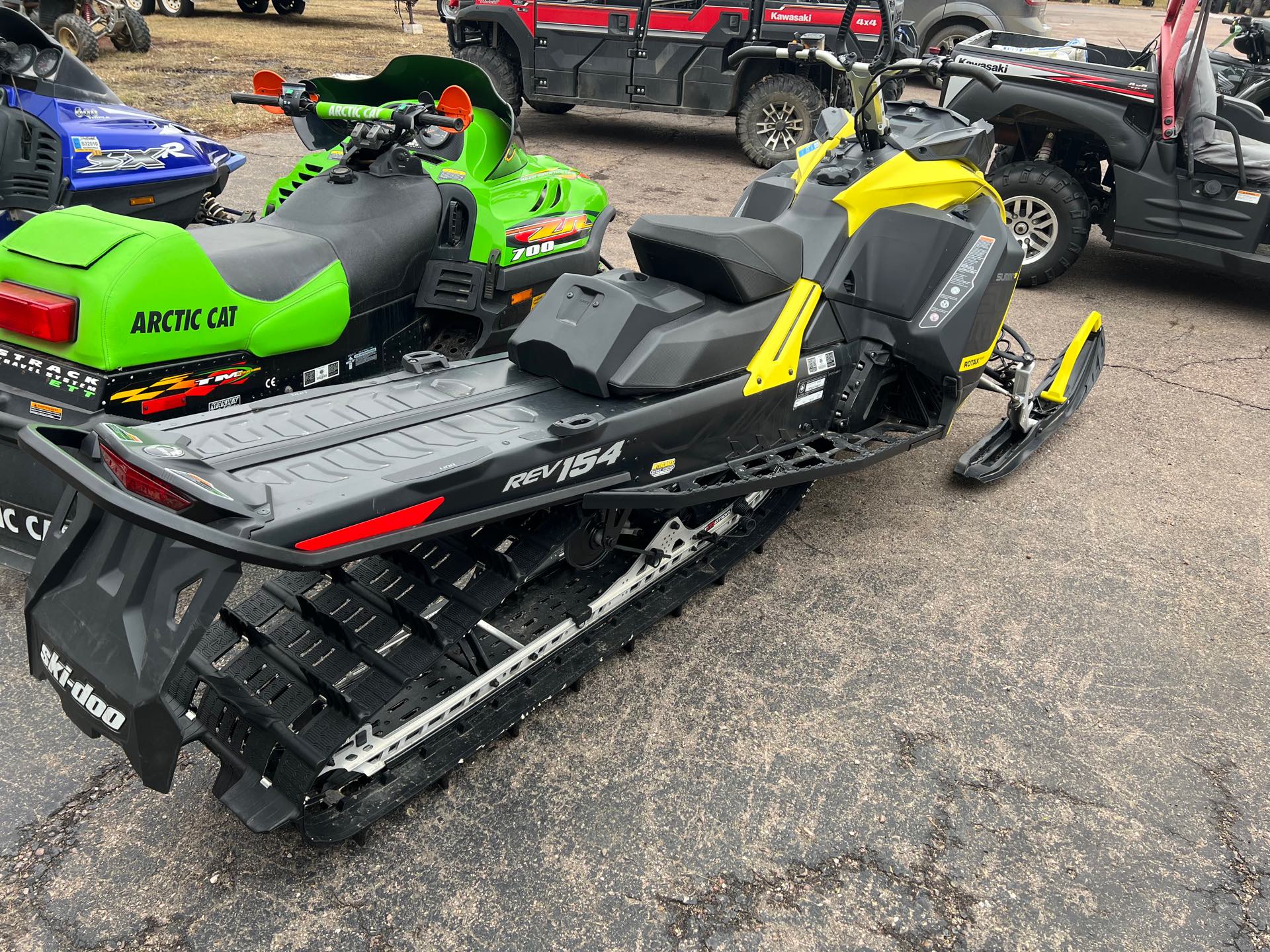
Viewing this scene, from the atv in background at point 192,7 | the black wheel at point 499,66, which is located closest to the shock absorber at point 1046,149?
the black wheel at point 499,66

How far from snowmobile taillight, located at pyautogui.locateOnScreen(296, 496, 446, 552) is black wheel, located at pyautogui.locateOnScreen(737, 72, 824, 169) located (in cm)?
808

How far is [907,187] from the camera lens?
374cm

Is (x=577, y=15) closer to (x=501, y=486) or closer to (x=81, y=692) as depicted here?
(x=501, y=486)

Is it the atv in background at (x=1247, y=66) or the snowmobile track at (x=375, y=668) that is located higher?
the atv in background at (x=1247, y=66)

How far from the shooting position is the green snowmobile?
2828 millimetres

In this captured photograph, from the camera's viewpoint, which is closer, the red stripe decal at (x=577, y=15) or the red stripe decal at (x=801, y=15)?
the red stripe decal at (x=801, y=15)

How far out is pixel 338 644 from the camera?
2.56 meters

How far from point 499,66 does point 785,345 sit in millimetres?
8038

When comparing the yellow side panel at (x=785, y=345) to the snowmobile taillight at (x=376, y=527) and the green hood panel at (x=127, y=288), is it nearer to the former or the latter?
the snowmobile taillight at (x=376, y=527)

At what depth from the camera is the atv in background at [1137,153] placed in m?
6.23

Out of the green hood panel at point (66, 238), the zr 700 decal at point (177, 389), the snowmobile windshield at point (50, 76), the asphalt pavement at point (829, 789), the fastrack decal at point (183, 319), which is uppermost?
the snowmobile windshield at point (50, 76)

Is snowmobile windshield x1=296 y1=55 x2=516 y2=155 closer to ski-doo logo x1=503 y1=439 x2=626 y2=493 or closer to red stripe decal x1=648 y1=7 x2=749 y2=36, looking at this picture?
ski-doo logo x1=503 y1=439 x2=626 y2=493

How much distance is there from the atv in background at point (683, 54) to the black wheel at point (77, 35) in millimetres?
4717

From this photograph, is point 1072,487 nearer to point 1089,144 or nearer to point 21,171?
point 1089,144
